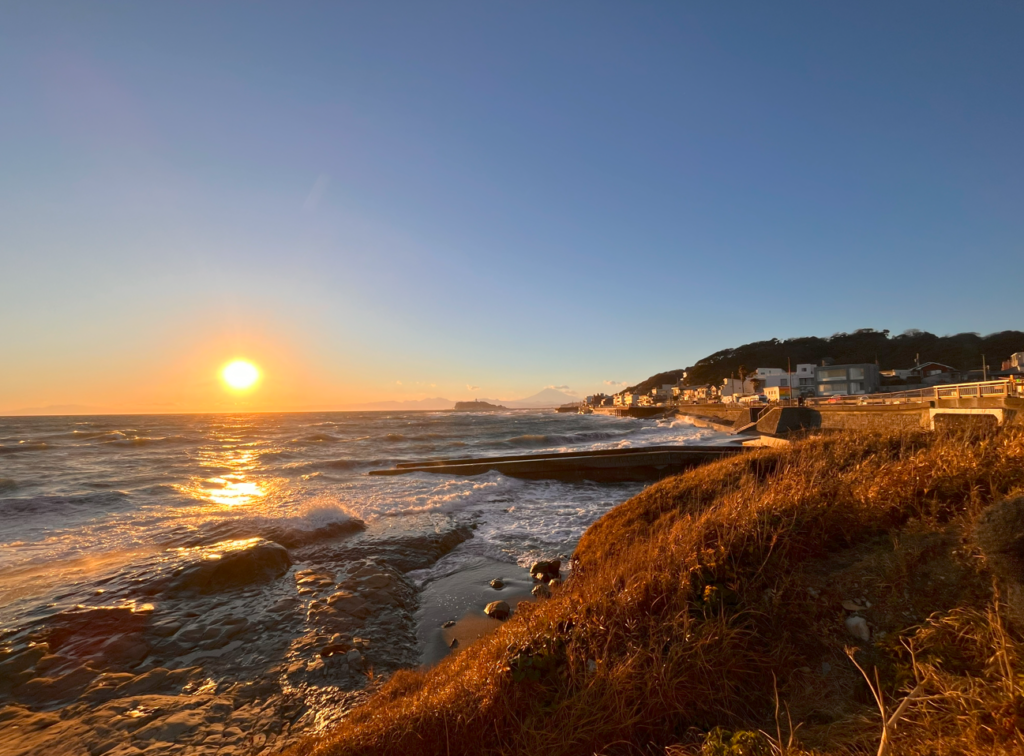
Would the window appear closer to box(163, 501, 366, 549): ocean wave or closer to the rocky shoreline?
box(163, 501, 366, 549): ocean wave

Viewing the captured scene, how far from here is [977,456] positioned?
5.10 metres

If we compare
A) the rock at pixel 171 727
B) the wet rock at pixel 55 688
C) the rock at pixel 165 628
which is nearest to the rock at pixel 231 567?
the rock at pixel 165 628

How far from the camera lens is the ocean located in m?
6.20

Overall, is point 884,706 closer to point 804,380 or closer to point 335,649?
point 335,649

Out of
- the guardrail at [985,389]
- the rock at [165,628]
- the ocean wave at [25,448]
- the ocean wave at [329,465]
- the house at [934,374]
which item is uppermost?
the house at [934,374]

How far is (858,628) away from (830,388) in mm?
84446

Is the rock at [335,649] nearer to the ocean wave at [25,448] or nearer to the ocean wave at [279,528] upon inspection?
the ocean wave at [279,528]

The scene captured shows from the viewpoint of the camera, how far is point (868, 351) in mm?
135250

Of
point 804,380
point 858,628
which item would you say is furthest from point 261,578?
point 804,380

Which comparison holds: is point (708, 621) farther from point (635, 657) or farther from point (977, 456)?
point (977, 456)

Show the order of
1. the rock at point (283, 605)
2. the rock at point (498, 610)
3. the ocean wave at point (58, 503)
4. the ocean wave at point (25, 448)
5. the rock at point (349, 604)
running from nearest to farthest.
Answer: the rock at point (498, 610)
the rock at point (349, 604)
the rock at point (283, 605)
the ocean wave at point (58, 503)
the ocean wave at point (25, 448)

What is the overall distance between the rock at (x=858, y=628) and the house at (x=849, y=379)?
79971 mm

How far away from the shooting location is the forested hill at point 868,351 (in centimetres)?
10656

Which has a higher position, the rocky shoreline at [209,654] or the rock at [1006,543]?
the rock at [1006,543]
